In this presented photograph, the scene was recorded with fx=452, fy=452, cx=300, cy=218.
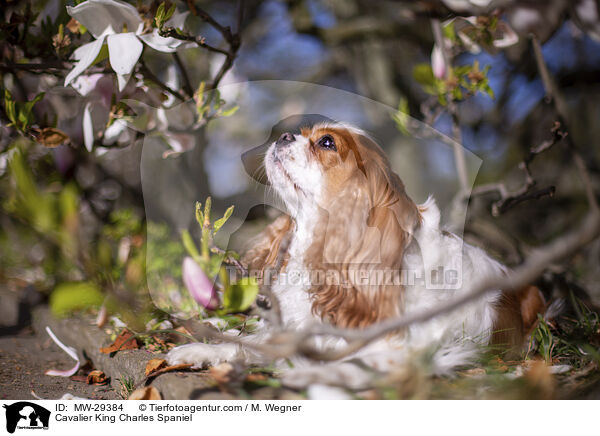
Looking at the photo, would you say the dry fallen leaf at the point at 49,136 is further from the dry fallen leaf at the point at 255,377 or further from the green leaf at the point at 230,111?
the dry fallen leaf at the point at 255,377

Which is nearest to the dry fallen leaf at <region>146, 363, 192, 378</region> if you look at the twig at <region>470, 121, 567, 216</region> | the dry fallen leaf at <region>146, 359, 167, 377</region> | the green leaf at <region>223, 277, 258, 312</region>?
the dry fallen leaf at <region>146, 359, 167, 377</region>

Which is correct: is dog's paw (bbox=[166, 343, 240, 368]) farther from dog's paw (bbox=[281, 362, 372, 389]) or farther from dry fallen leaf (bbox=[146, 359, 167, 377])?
dog's paw (bbox=[281, 362, 372, 389])

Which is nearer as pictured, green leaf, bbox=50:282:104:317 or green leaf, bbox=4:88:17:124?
green leaf, bbox=50:282:104:317

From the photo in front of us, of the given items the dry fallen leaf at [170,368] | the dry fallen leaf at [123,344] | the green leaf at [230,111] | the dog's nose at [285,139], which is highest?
the green leaf at [230,111]

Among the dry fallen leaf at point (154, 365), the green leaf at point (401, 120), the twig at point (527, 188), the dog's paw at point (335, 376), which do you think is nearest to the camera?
the dog's paw at point (335, 376)

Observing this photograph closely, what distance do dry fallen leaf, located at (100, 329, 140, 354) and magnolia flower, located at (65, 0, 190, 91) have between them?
46 centimetres

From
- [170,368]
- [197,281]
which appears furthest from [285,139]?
[170,368]

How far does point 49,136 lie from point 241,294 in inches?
21.9

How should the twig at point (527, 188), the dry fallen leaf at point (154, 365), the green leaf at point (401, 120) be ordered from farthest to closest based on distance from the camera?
1. the twig at point (527, 188)
2. the green leaf at point (401, 120)
3. the dry fallen leaf at point (154, 365)

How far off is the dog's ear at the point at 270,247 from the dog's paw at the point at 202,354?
0.44 feet

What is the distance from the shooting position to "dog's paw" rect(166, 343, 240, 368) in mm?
726

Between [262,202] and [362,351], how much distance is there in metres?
0.29

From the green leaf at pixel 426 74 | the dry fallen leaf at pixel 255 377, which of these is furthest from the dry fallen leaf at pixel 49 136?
the green leaf at pixel 426 74
